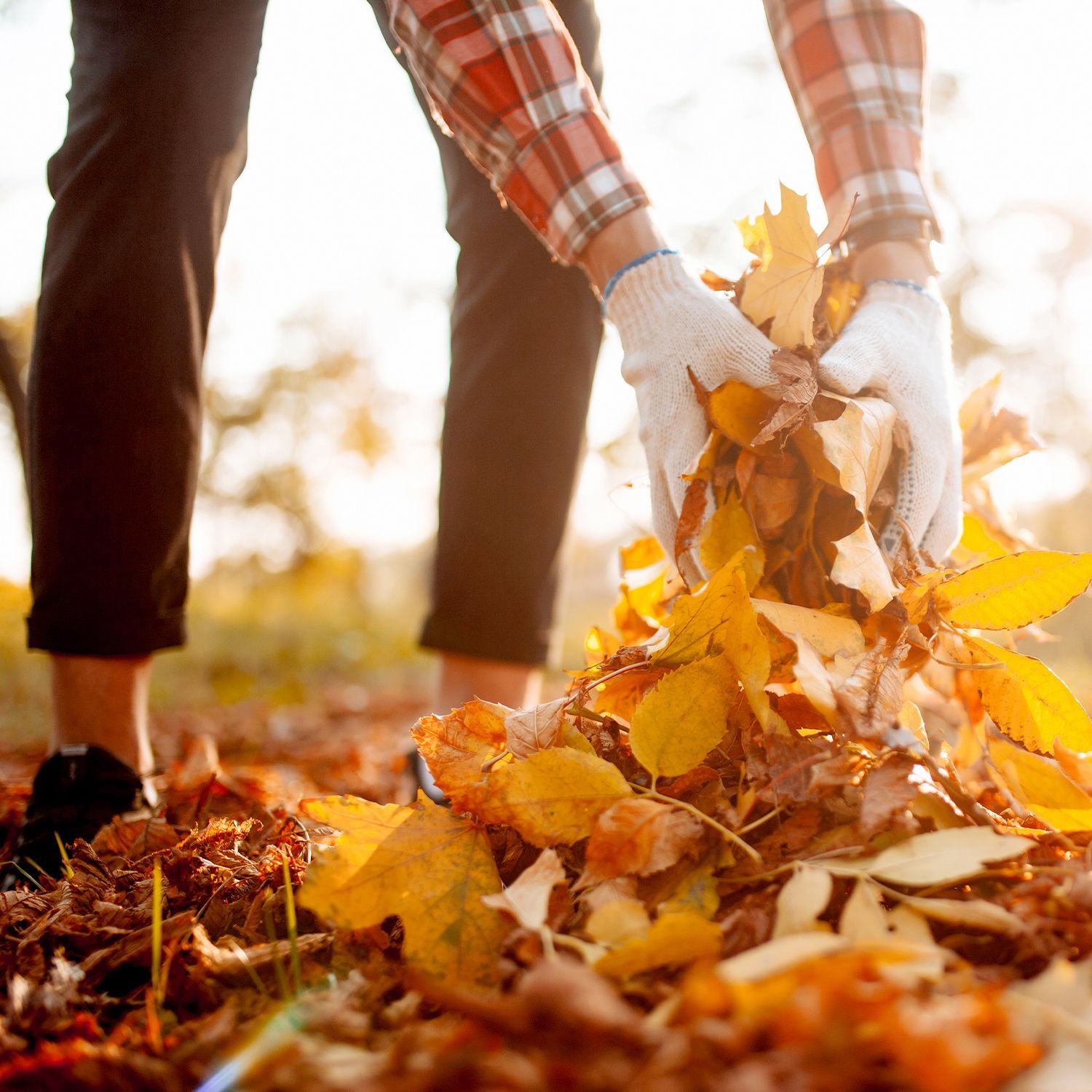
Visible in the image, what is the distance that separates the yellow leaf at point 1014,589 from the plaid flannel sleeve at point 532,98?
64 centimetres

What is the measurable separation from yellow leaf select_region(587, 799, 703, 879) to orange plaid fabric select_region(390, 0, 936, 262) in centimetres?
78

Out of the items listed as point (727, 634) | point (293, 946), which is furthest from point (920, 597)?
point (293, 946)

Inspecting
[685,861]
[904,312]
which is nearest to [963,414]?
[904,312]

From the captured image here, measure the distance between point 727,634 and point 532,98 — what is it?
75 cm

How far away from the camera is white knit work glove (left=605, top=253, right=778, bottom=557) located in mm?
1016

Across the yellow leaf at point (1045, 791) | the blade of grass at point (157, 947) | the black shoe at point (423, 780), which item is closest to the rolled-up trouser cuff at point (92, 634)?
the black shoe at point (423, 780)

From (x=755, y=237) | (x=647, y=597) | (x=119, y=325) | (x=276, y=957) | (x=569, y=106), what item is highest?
(x=569, y=106)

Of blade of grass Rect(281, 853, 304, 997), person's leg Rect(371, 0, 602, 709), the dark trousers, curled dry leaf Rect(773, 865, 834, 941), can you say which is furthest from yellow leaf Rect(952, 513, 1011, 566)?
the dark trousers

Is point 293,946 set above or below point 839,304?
below

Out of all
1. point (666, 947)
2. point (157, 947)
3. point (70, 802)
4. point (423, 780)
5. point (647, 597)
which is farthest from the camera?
point (423, 780)

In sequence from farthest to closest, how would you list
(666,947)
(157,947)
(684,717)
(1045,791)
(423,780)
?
(423,780), (1045,791), (684,717), (157,947), (666,947)

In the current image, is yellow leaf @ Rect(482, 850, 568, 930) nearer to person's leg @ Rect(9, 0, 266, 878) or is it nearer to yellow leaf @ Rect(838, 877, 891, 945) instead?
yellow leaf @ Rect(838, 877, 891, 945)

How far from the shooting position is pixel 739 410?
101 centimetres

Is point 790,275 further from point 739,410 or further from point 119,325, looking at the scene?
point 119,325
